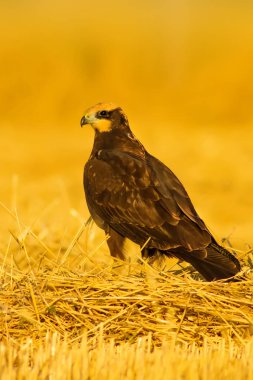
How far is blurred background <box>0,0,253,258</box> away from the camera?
1207 cm

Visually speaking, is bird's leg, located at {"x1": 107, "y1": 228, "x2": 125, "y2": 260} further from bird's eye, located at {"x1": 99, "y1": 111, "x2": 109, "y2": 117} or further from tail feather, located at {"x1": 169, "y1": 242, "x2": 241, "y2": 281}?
bird's eye, located at {"x1": 99, "y1": 111, "x2": 109, "y2": 117}

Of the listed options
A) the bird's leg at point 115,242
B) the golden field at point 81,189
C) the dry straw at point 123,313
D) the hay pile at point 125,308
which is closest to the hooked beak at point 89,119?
the golden field at point 81,189

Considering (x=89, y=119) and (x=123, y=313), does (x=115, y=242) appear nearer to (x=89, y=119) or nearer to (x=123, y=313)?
(x=89, y=119)

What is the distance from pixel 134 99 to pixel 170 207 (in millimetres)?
20583

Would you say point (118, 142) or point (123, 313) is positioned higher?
point (118, 142)

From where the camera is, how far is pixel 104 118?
7914 millimetres

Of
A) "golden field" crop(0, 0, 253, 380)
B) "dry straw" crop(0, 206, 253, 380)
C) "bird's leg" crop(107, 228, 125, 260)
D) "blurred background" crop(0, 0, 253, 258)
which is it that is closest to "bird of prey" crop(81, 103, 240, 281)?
"bird's leg" crop(107, 228, 125, 260)

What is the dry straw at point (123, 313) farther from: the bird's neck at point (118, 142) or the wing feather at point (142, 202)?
the bird's neck at point (118, 142)

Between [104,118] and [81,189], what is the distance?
4.70 meters

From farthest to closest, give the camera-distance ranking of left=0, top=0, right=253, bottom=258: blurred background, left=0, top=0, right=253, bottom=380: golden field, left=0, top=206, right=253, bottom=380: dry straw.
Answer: left=0, top=0, right=253, bottom=258: blurred background < left=0, top=206, right=253, bottom=380: dry straw < left=0, top=0, right=253, bottom=380: golden field

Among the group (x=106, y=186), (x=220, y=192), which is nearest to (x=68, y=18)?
(x=220, y=192)

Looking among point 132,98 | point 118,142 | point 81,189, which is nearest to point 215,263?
point 118,142

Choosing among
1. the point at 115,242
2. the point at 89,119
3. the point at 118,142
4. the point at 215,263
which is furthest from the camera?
the point at 89,119

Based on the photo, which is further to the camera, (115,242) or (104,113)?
(104,113)
